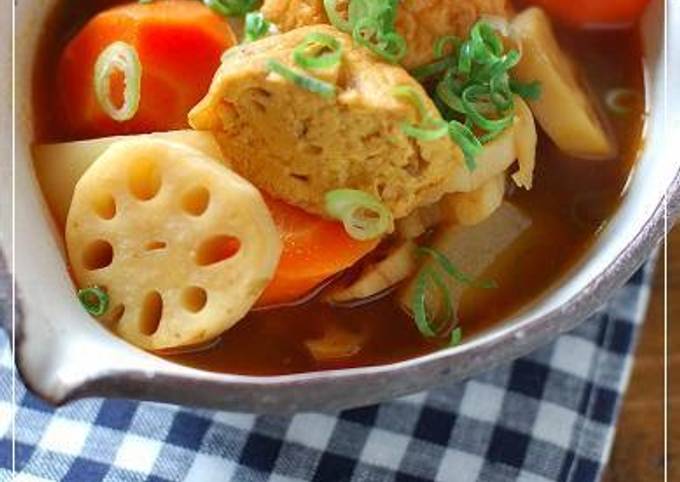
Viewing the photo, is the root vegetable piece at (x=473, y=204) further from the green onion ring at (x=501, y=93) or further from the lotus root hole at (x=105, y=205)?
the lotus root hole at (x=105, y=205)

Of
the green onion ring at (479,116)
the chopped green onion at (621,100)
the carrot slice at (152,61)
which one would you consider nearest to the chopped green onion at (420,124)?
the green onion ring at (479,116)

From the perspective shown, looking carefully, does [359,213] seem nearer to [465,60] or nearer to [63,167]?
[465,60]

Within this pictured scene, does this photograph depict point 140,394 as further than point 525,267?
No

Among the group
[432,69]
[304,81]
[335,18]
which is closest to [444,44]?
[432,69]

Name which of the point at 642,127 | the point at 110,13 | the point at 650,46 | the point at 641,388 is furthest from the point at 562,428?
the point at 110,13

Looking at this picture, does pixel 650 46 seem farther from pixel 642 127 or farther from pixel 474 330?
pixel 474 330

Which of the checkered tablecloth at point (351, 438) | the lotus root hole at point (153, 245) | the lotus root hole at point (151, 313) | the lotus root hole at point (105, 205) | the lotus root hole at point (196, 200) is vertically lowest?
the checkered tablecloth at point (351, 438)
